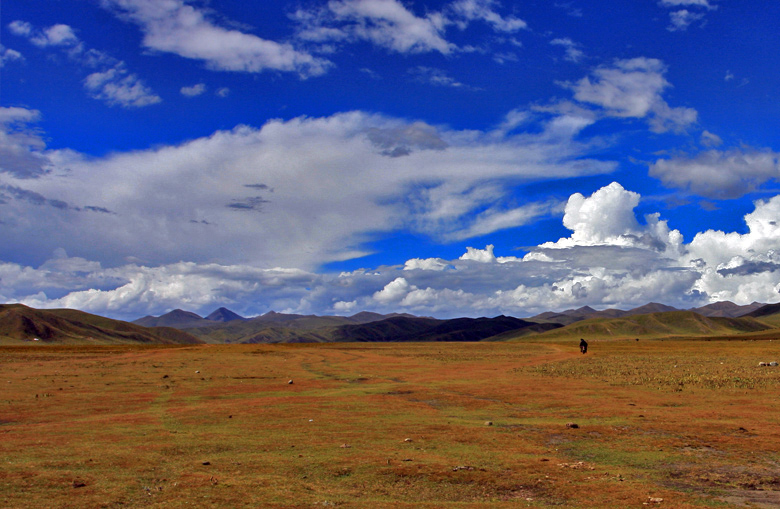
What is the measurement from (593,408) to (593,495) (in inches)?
502

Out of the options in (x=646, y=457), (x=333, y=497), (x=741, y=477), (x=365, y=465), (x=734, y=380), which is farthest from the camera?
(x=734, y=380)

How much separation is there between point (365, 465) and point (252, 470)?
256cm

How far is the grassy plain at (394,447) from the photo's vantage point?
1027 centimetres

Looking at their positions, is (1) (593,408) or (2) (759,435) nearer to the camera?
(2) (759,435)

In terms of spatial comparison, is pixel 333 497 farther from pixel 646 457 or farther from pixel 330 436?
pixel 646 457

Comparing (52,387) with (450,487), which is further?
(52,387)

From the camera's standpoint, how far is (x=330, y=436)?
53.6 ft

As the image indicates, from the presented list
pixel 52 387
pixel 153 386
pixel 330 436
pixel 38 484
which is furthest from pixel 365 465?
pixel 52 387

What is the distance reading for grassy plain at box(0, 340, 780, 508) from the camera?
33.7ft

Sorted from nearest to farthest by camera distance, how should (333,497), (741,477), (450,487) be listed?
(333,497), (450,487), (741,477)

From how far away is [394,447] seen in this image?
14.8 m

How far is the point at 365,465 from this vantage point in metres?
12.5

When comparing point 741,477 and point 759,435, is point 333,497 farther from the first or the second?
point 759,435

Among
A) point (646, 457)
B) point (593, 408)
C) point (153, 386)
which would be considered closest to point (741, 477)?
point (646, 457)
